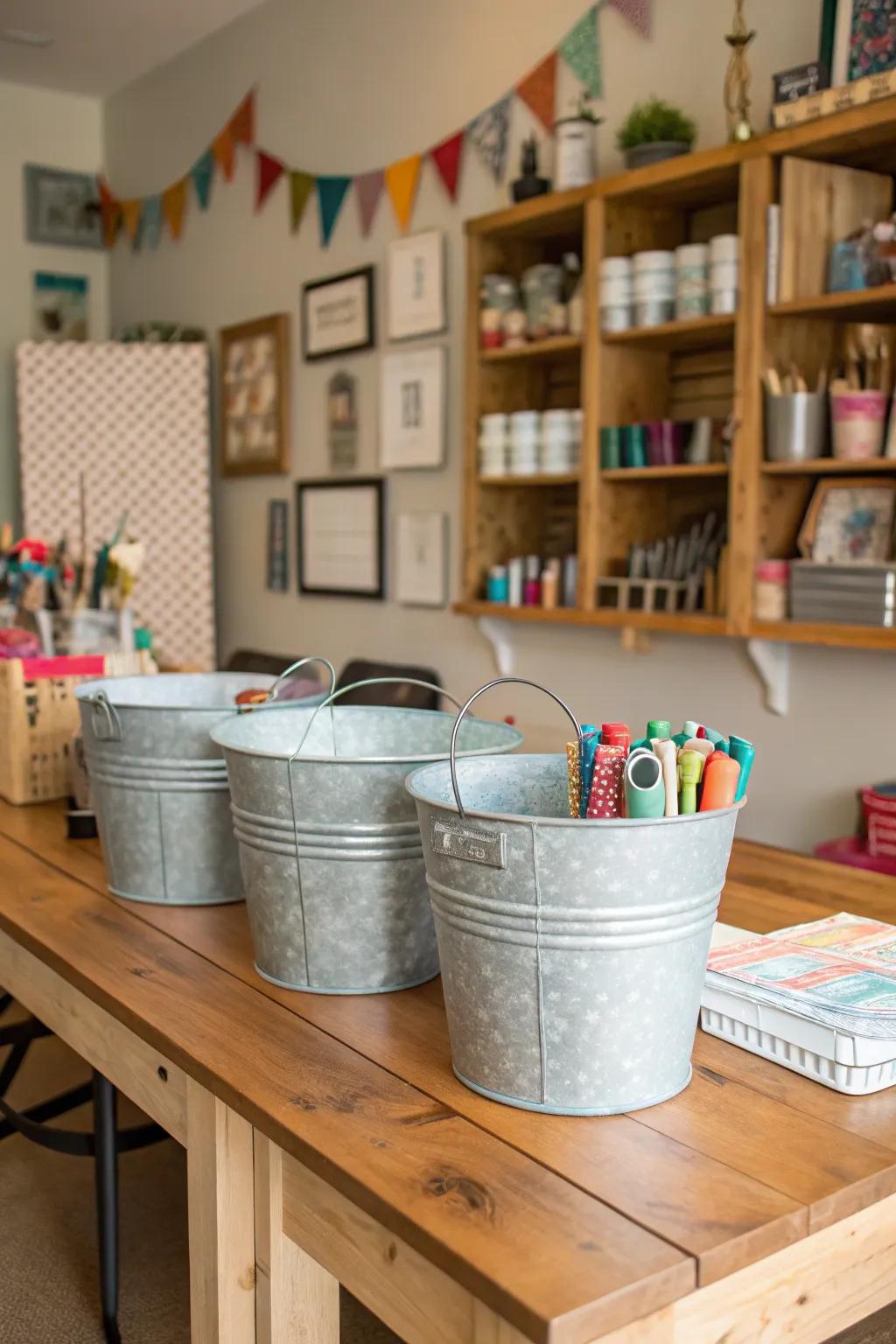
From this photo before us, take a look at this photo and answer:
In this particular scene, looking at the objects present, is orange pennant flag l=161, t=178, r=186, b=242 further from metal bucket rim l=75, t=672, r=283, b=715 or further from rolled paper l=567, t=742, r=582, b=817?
rolled paper l=567, t=742, r=582, b=817

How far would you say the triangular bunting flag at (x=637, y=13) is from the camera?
11.3 feet

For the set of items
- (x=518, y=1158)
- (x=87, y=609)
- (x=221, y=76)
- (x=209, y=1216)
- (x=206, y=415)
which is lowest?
(x=209, y=1216)

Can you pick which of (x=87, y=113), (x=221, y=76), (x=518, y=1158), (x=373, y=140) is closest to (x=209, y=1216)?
(x=518, y=1158)

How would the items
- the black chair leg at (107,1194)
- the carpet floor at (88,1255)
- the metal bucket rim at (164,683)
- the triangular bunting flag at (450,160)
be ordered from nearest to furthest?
the metal bucket rim at (164,683)
the black chair leg at (107,1194)
the carpet floor at (88,1255)
the triangular bunting flag at (450,160)

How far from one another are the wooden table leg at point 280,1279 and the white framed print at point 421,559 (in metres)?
3.26

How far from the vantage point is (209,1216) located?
117cm

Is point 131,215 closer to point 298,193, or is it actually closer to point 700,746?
point 298,193

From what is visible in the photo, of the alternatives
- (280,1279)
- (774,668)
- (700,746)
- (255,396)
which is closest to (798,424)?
(774,668)

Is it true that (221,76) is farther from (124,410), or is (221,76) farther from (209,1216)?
(209,1216)

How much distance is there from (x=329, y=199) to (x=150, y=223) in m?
1.52

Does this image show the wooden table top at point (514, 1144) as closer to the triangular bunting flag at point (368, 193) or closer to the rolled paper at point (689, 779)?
the rolled paper at point (689, 779)

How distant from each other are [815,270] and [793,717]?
3.49ft

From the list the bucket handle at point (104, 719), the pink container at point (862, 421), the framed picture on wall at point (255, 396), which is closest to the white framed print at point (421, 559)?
the framed picture on wall at point (255, 396)

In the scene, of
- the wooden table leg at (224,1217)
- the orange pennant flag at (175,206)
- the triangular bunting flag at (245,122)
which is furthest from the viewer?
the orange pennant flag at (175,206)
